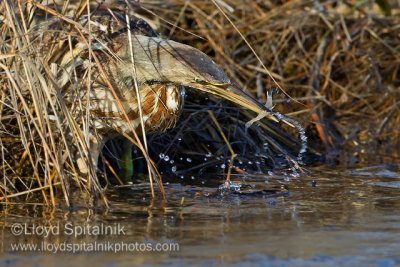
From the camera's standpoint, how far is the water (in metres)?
3.29

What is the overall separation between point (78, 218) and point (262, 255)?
987 mm

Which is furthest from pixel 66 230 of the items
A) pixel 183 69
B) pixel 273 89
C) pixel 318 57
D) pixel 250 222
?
pixel 318 57

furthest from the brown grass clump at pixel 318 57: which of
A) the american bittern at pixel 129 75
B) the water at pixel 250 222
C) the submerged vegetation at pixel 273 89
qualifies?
the american bittern at pixel 129 75

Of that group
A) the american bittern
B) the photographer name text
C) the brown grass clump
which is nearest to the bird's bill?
the american bittern

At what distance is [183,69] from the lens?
437 cm

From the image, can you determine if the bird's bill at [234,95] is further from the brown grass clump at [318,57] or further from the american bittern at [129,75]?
the brown grass clump at [318,57]

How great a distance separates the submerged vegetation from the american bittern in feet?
0.27

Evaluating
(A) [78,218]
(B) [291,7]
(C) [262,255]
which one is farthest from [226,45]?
(C) [262,255]

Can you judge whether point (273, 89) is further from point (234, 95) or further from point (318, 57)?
point (234, 95)

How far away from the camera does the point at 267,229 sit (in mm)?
3748

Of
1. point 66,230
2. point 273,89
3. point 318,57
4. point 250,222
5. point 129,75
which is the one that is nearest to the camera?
point 66,230

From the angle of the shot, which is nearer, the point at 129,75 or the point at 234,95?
the point at 234,95

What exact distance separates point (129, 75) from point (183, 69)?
34 cm

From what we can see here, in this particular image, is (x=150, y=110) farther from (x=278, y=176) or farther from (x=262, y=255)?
(x=262, y=255)
